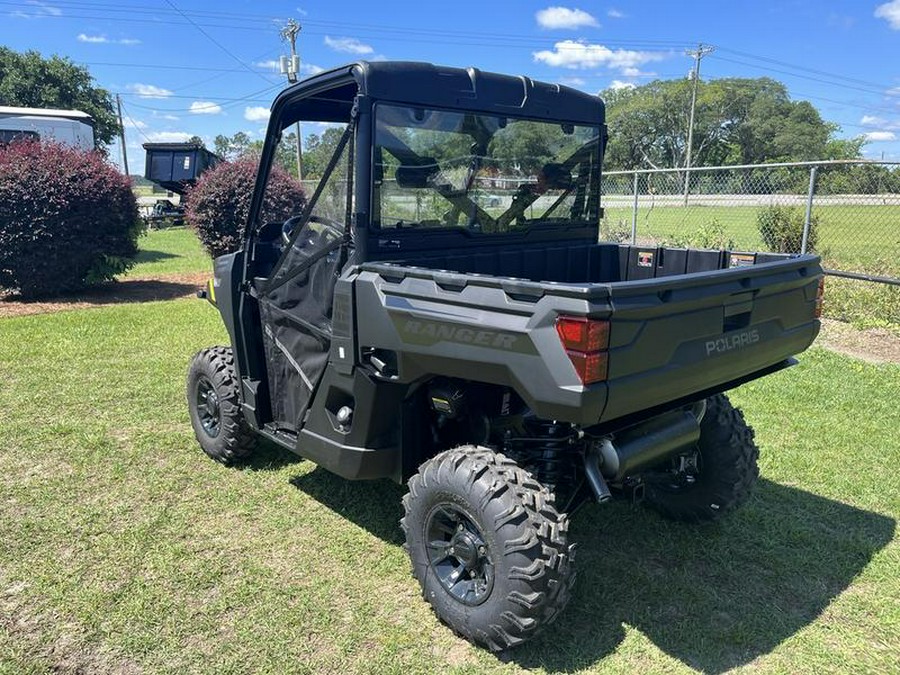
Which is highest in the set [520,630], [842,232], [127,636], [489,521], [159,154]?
[159,154]

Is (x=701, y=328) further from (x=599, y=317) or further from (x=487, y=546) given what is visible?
(x=487, y=546)

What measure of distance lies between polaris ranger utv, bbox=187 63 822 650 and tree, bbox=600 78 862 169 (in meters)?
62.6

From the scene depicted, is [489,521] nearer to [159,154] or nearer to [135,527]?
[135,527]

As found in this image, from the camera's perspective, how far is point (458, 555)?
2.77m

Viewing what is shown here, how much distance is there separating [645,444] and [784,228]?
815 cm

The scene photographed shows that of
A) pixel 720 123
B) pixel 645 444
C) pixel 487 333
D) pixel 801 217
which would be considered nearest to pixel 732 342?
pixel 645 444

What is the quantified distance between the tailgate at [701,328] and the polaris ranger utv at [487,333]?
0.4 inches

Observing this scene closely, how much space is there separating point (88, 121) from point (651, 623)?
17.5 metres

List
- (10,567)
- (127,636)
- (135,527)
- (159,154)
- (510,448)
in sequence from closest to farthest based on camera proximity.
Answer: (127,636)
(510,448)
(10,567)
(135,527)
(159,154)

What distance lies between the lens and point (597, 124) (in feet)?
12.7

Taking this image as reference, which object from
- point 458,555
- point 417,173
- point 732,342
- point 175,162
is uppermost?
point 175,162

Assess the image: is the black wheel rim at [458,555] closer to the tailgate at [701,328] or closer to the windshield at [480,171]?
the tailgate at [701,328]

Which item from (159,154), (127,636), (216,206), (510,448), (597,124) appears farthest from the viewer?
(159,154)

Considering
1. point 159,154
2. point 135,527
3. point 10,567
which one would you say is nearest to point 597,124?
point 135,527
